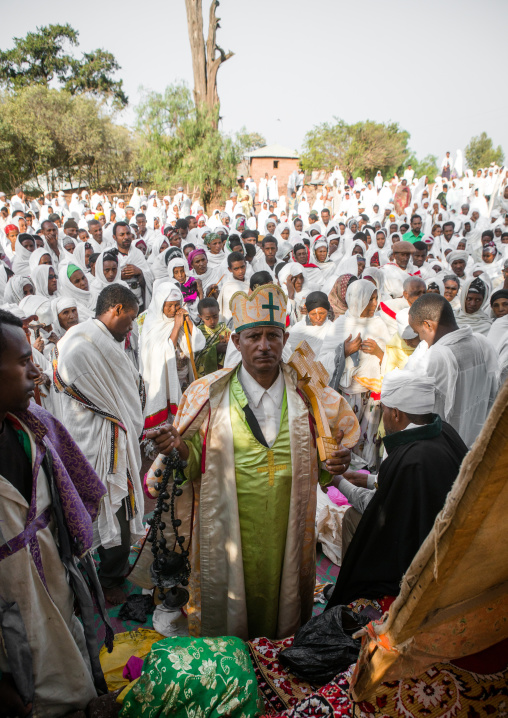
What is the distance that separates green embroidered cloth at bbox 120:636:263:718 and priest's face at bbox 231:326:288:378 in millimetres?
1383

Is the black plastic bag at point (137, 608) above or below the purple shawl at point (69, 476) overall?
below

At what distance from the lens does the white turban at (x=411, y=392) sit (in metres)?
2.56

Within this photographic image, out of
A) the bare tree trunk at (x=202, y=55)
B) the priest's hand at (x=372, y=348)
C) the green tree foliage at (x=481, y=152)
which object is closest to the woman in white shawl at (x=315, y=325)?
the priest's hand at (x=372, y=348)

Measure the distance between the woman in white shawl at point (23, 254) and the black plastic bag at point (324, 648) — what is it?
9210 millimetres

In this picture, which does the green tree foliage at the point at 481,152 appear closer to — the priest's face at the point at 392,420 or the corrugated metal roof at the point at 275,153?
the corrugated metal roof at the point at 275,153

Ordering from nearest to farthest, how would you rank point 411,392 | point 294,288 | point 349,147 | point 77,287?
point 411,392 < point 77,287 < point 294,288 < point 349,147

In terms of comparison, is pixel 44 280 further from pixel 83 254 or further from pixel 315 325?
pixel 315 325

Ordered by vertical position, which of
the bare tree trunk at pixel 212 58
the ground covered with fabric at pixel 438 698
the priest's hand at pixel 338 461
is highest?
the bare tree trunk at pixel 212 58

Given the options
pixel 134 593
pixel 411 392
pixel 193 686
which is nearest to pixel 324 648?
pixel 193 686

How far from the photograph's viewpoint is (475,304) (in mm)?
5695

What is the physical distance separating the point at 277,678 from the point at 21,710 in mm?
1122

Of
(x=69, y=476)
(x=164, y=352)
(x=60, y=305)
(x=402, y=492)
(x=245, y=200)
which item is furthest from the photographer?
(x=245, y=200)

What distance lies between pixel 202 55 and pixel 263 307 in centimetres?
3228

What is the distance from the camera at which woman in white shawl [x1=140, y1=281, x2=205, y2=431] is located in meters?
5.57
